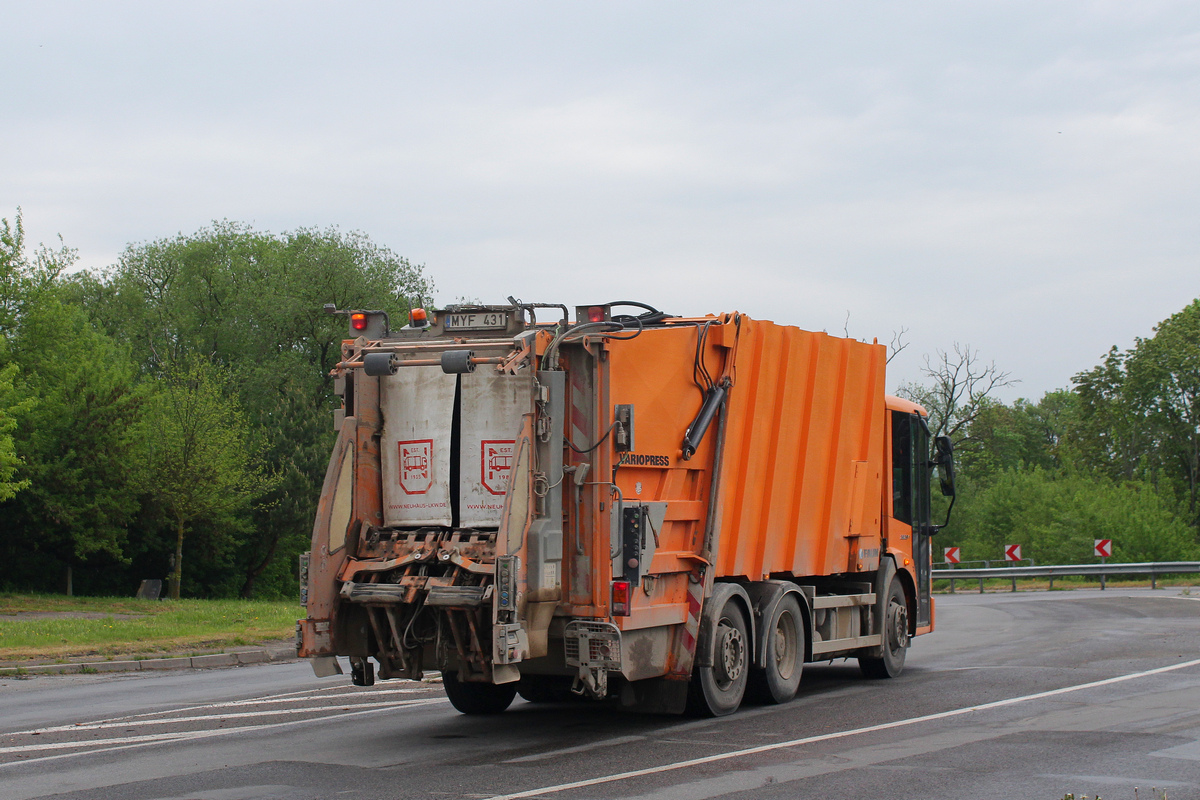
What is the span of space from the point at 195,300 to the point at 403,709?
1804 inches

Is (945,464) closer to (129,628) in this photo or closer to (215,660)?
(215,660)

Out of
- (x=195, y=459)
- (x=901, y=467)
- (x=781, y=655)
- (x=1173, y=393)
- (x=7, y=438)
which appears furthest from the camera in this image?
(x=1173, y=393)

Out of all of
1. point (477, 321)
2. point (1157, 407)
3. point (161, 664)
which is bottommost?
point (161, 664)

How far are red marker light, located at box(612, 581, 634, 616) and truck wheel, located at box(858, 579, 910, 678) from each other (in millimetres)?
5061

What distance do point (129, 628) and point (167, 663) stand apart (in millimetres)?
4123

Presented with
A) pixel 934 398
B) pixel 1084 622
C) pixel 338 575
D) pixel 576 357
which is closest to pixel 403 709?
pixel 338 575

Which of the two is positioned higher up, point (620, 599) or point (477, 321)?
point (477, 321)

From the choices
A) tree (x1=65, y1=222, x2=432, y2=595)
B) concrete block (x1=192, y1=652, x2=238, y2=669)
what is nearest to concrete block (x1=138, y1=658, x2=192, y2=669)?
concrete block (x1=192, y1=652, x2=238, y2=669)

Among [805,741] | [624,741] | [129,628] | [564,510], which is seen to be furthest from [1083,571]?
[564,510]

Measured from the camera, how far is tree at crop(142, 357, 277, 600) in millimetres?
34781

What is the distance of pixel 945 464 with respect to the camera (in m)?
14.0

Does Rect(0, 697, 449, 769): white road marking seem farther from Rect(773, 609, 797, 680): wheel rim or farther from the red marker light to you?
Rect(773, 609, 797, 680): wheel rim

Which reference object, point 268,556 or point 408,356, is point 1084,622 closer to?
point 408,356

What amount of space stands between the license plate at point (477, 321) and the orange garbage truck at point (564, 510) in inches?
0.5
